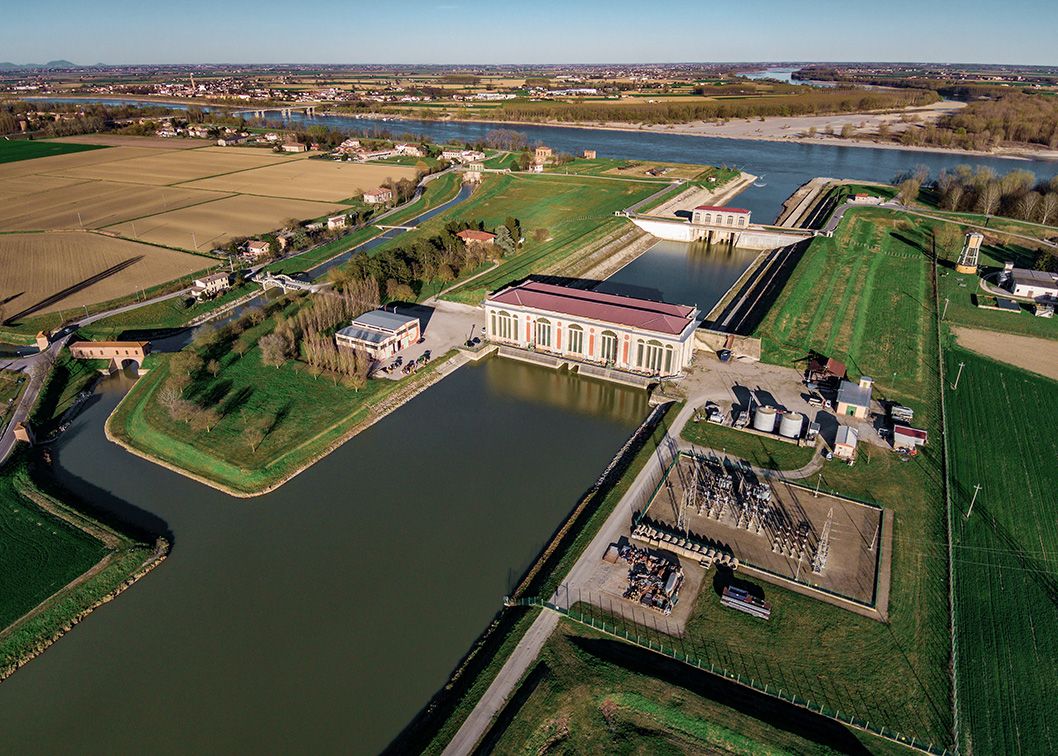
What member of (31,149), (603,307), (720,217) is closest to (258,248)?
(603,307)

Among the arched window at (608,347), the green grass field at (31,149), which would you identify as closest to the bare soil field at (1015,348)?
the arched window at (608,347)

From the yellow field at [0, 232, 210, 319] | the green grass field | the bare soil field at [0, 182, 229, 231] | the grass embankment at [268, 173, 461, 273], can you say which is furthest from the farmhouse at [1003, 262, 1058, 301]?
the green grass field

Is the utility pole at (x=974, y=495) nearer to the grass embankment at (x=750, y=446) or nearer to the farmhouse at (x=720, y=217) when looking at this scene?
the grass embankment at (x=750, y=446)

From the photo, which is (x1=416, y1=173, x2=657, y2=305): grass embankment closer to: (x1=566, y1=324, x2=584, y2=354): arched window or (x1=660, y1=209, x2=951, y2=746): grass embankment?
(x1=566, y1=324, x2=584, y2=354): arched window

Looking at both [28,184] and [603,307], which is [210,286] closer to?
[603,307]

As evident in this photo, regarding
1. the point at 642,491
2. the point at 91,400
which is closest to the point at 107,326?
the point at 91,400

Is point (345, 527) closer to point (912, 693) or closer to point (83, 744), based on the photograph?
point (83, 744)

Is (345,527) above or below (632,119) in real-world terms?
below
